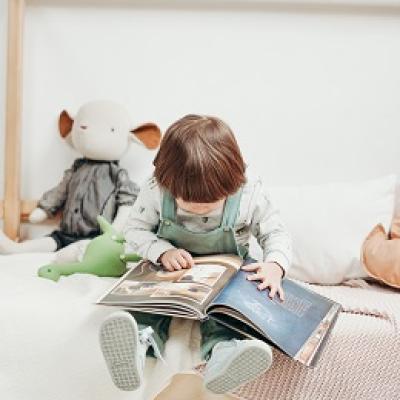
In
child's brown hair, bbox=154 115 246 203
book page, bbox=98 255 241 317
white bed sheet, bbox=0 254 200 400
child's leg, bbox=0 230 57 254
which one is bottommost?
child's leg, bbox=0 230 57 254

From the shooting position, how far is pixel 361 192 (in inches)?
54.3

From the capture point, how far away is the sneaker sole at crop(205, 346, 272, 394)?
0.76 meters

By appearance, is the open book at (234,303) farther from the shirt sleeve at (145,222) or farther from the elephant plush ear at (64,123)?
the elephant plush ear at (64,123)

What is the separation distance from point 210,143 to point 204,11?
0.69m

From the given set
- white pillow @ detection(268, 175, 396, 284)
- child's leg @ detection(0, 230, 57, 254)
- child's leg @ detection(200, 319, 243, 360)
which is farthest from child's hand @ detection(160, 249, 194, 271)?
child's leg @ detection(0, 230, 57, 254)

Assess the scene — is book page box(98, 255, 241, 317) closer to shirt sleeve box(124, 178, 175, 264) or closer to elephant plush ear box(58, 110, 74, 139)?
shirt sleeve box(124, 178, 175, 264)

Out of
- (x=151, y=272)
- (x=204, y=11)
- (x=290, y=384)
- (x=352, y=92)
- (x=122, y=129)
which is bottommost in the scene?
(x=290, y=384)

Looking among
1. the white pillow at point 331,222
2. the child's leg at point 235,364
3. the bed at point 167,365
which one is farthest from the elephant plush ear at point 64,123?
the child's leg at point 235,364

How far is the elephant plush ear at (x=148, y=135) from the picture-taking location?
1505mm

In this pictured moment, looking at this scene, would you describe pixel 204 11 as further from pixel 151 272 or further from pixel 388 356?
pixel 388 356

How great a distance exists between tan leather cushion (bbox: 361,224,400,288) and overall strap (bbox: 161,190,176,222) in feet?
1.44

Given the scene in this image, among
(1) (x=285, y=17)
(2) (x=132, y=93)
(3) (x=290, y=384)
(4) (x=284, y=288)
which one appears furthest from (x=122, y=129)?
(3) (x=290, y=384)

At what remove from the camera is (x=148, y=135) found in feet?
4.95

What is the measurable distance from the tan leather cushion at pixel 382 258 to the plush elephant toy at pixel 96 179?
1.85ft
